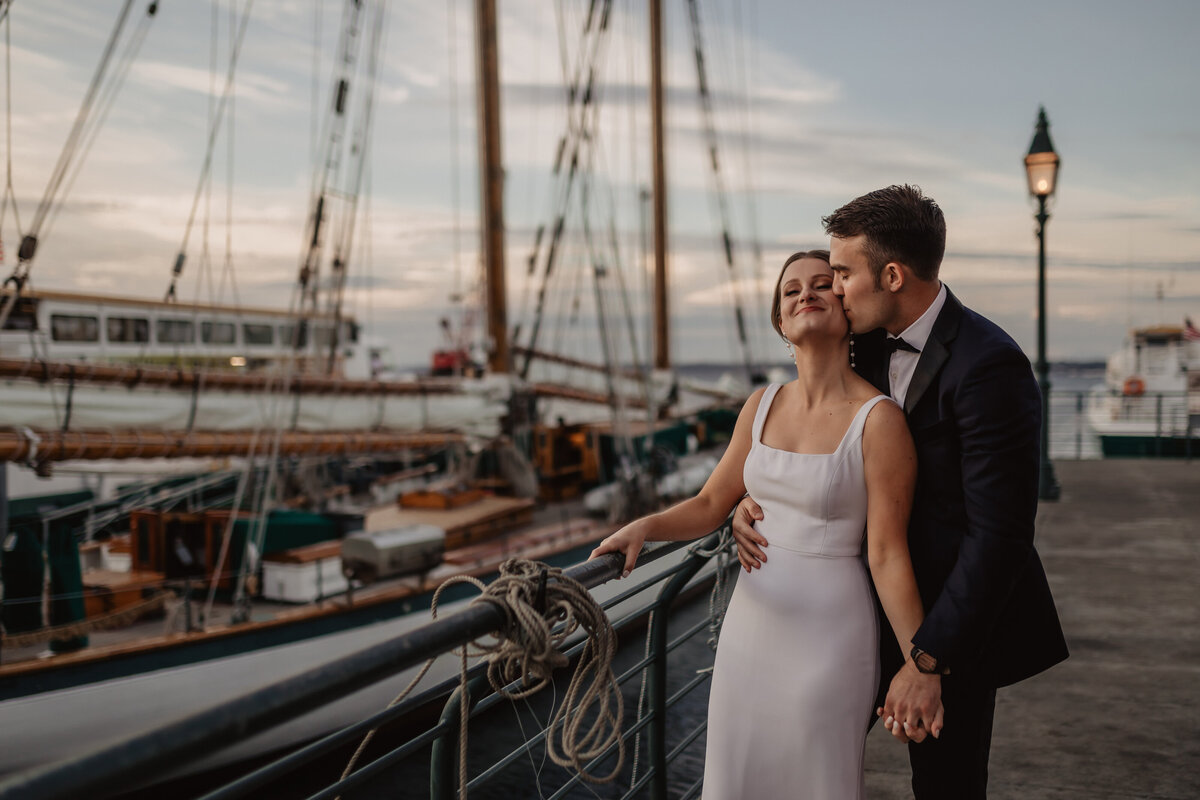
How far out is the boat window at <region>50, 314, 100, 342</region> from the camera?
25547 millimetres

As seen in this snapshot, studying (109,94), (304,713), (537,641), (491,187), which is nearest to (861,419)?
(537,641)

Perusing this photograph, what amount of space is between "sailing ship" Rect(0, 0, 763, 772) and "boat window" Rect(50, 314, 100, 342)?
579 inches

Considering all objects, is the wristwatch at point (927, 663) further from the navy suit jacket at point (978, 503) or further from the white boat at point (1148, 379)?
the white boat at point (1148, 379)

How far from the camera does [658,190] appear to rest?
23.7 m

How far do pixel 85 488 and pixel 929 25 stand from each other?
2001cm

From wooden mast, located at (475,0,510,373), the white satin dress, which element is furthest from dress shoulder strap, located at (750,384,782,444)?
wooden mast, located at (475,0,510,373)

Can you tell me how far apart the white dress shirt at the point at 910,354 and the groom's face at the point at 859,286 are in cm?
7

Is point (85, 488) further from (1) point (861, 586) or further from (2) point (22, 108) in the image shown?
(1) point (861, 586)

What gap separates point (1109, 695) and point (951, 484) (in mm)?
3284

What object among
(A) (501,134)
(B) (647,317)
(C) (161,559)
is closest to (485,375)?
(A) (501,134)

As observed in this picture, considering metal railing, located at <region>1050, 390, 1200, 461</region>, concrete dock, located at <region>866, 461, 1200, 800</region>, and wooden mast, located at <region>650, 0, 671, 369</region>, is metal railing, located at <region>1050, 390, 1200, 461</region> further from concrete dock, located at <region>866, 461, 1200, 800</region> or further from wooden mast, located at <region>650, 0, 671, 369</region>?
wooden mast, located at <region>650, 0, 671, 369</region>

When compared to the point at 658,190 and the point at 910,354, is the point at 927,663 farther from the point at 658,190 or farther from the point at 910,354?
the point at 658,190

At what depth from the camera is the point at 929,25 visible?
1323 centimetres

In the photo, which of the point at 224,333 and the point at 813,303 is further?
the point at 224,333
